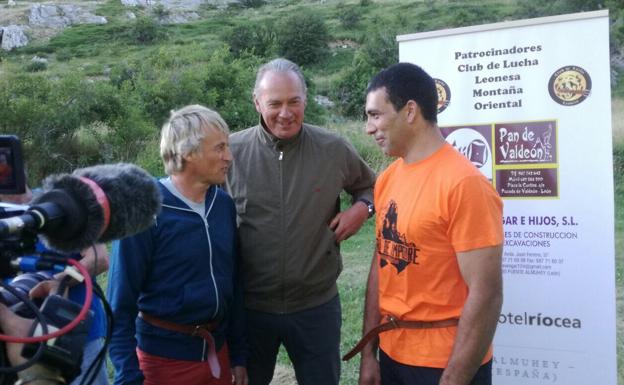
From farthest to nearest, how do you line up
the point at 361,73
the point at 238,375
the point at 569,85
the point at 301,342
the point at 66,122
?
the point at 361,73, the point at 66,122, the point at 569,85, the point at 301,342, the point at 238,375

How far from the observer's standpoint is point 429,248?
233 centimetres

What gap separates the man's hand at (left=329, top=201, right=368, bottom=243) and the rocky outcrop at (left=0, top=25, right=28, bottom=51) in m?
55.6

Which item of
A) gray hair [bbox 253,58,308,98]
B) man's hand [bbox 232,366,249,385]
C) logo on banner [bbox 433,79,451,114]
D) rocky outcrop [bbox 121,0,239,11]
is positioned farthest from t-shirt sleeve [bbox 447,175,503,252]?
rocky outcrop [bbox 121,0,239,11]

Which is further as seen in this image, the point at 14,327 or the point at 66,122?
the point at 66,122

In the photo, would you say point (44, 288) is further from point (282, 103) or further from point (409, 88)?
point (282, 103)

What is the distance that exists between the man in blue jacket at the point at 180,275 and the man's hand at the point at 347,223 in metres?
0.54

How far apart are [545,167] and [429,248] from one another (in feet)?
5.28

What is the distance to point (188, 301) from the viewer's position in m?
2.59

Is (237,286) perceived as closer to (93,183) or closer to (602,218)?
(93,183)

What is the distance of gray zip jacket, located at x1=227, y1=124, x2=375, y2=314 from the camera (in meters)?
3.05

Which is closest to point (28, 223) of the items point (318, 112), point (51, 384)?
point (51, 384)

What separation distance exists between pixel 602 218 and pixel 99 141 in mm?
14752

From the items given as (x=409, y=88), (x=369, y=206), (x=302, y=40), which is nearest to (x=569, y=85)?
(x=369, y=206)

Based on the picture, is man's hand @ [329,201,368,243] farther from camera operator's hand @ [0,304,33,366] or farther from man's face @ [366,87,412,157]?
camera operator's hand @ [0,304,33,366]
